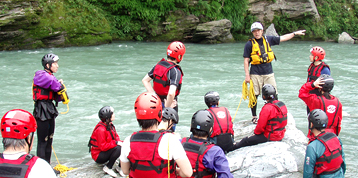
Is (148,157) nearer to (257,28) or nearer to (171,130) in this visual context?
(171,130)

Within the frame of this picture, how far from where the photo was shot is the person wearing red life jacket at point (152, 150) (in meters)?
2.68

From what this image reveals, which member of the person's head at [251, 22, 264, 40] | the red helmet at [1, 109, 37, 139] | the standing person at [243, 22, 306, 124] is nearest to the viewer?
the red helmet at [1, 109, 37, 139]

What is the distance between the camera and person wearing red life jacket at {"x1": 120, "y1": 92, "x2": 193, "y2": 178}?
268cm

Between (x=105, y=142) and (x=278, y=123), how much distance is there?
258 centimetres

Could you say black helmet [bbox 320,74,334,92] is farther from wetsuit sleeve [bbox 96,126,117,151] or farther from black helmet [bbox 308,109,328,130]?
wetsuit sleeve [bbox 96,126,117,151]

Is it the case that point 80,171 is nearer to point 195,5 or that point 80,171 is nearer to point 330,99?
point 330,99

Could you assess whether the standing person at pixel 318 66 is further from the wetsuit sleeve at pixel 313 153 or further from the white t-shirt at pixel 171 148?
the white t-shirt at pixel 171 148

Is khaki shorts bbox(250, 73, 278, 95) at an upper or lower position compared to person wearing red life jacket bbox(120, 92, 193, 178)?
lower

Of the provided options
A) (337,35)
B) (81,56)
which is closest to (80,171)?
(81,56)

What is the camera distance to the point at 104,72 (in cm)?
1300

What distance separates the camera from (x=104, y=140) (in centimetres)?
475

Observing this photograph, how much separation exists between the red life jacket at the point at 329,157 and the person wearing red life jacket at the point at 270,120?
1.14 meters

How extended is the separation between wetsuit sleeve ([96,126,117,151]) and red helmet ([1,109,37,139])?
214 cm

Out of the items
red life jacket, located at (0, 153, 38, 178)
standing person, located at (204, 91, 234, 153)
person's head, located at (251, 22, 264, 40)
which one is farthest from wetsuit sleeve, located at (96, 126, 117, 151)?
person's head, located at (251, 22, 264, 40)
